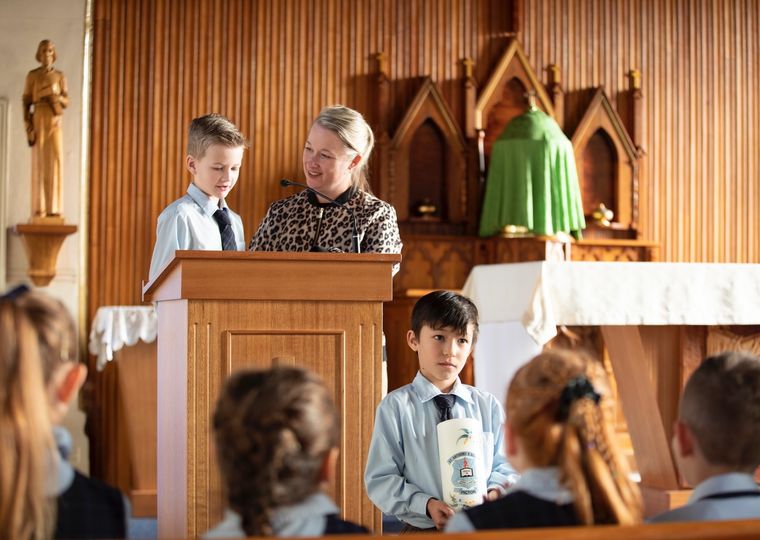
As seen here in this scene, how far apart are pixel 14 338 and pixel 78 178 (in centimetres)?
494

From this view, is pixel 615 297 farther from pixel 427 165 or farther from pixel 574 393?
pixel 574 393

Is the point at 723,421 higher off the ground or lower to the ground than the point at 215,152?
lower

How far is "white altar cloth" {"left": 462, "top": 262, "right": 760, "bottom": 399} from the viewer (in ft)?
14.9

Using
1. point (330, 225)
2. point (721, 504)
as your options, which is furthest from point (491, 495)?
point (330, 225)

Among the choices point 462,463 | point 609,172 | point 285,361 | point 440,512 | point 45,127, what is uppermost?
point 45,127

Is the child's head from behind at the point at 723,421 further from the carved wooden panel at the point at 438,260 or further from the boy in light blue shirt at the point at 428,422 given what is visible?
the carved wooden panel at the point at 438,260

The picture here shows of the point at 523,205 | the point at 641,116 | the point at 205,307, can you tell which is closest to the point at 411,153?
the point at 523,205

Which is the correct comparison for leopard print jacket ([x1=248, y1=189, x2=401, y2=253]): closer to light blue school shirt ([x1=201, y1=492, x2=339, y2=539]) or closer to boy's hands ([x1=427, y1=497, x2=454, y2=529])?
boy's hands ([x1=427, y1=497, x2=454, y2=529])

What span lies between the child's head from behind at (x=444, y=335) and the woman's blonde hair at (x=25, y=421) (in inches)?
52.1

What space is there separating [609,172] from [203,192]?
436cm

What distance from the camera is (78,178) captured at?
629 centimetres

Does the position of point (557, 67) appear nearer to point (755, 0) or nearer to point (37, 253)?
point (755, 0)

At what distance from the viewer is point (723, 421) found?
5.97 feet

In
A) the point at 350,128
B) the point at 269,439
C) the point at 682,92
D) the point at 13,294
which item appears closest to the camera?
the point at 269,439
